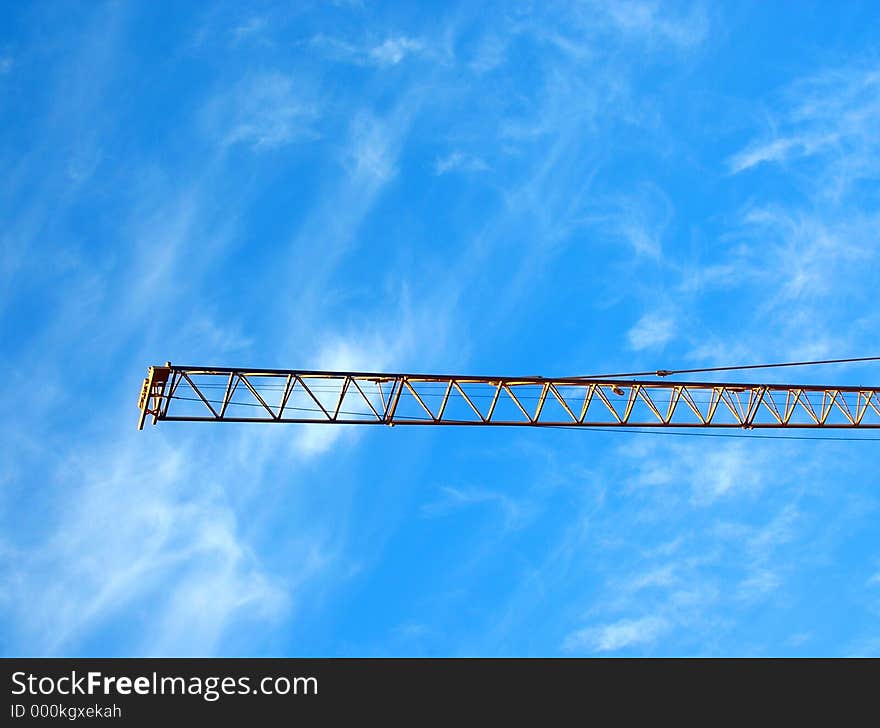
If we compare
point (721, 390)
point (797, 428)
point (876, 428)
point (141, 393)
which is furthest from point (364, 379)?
point (876, 428)

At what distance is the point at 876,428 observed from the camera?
139 feet

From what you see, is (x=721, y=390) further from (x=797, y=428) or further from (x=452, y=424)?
(x=452, y=424)

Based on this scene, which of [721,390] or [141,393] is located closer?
[141,393]

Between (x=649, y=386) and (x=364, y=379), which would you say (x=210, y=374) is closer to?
(x=364, y=379)

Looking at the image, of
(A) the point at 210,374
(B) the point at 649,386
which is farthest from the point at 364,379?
(B) the point at 649,386

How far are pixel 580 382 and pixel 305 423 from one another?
10.9 m
